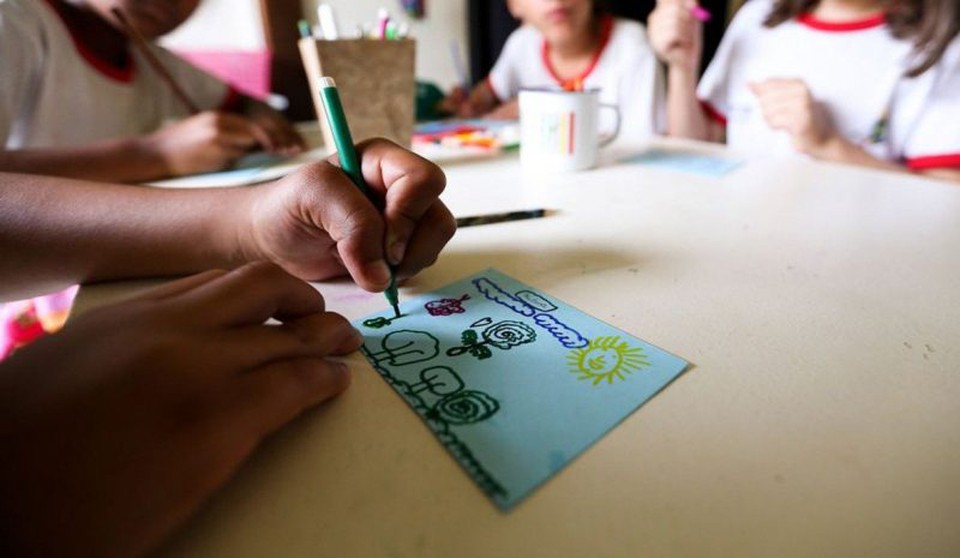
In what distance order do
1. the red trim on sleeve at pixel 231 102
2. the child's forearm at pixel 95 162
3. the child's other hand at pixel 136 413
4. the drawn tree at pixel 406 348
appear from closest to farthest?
the child's other hand at pixel 136 413
the drawn tree at pixel 406 348
the child's forearm at pixel 95 162
the red trim on sleeve at pixel 231 102

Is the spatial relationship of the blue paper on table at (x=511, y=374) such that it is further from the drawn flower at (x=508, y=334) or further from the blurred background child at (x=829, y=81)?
the blurred background child at (x=829, y=81)

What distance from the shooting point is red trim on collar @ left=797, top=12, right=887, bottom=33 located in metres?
0.82

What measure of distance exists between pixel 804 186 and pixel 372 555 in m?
0.61

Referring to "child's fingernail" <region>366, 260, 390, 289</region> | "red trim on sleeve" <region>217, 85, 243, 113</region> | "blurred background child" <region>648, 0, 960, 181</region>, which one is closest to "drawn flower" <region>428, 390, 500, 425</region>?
"child's fingernail" <region>366, 260, 390, 289</region>

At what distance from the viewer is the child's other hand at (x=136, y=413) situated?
0.15m

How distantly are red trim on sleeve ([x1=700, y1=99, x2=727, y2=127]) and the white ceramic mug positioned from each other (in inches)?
21.1

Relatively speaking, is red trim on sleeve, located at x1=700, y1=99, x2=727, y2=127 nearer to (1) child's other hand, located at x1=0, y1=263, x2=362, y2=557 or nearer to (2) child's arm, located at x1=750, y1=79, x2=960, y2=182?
(2) child's arm, located at x1=750, y1=79, x2=960, y2=182

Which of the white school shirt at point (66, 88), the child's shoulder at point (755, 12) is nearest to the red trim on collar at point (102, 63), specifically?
the white school shirt at point (66, 88)

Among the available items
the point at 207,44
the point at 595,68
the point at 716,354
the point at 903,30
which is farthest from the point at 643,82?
the point at 207,44

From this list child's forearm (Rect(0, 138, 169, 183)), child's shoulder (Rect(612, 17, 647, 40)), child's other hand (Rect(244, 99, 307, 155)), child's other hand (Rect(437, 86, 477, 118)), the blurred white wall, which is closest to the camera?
child's forearm (Rect(0, 138, 169, 183))

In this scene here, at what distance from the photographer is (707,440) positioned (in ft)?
0.68

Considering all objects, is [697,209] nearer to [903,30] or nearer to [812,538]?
[812,538]

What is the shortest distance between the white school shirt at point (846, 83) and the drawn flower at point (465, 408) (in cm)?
69

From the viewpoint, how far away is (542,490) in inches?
7.3
